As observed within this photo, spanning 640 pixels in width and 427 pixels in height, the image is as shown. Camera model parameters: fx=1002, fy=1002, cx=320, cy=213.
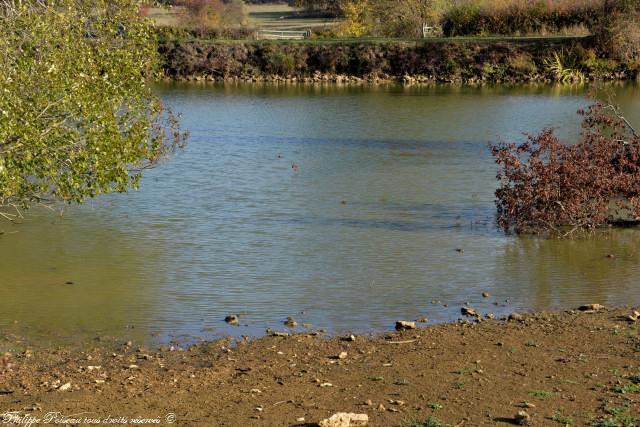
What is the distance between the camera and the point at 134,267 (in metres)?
15.8

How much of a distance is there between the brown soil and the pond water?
3.90 ft

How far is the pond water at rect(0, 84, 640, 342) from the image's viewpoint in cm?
1334

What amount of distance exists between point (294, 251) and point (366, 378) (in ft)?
22.8

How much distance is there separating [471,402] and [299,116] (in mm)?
28076

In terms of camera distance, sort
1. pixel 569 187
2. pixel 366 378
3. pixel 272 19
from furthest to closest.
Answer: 1. pixel 272 19
2. pixel 569 187
3. pixel 366 378

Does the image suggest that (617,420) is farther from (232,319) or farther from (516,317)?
(232,319)

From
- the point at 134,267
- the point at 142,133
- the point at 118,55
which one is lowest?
the point at 134,267

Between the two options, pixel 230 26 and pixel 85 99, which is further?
pixel 230 26

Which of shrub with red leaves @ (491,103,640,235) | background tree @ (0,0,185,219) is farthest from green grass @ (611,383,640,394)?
shrub with red leaves @ (491,103,640,235)

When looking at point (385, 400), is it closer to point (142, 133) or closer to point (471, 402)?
point (471, 402)

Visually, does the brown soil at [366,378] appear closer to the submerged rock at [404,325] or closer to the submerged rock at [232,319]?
the submerged rock at [404,325]

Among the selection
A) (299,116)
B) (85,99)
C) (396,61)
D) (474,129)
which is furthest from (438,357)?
(396,61)

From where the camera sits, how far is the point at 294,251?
16734 mm

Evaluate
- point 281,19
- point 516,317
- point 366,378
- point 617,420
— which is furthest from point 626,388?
point 281,19
